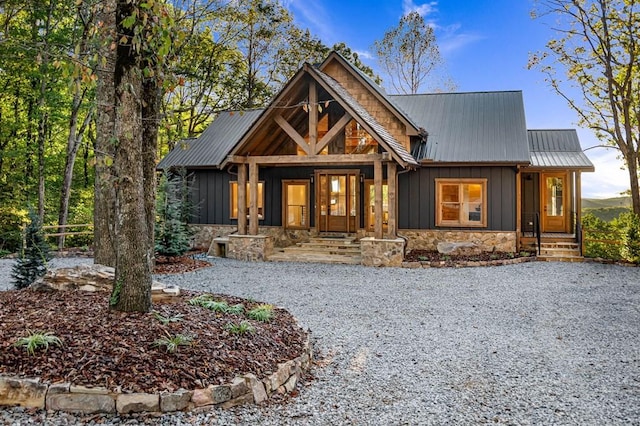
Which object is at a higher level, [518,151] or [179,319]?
[518,151]

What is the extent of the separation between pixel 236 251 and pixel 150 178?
769cm

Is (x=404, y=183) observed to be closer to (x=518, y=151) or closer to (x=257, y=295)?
(x=518, y=151)

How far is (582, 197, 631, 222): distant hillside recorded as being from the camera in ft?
59.3

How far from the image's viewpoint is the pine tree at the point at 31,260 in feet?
24.8

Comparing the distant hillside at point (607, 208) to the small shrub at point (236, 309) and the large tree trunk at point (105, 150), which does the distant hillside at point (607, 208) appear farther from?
the large tree trunk at point (105, 150)

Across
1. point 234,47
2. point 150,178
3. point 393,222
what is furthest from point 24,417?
point 234,47

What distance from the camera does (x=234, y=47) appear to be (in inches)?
909

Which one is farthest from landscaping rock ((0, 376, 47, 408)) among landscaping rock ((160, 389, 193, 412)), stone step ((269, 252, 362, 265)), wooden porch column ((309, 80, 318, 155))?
stone step ((269, 252, 362, 265))

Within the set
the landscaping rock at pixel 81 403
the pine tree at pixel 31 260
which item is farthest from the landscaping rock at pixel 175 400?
the pine tree at pixel 31 260

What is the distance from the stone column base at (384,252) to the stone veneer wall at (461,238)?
2109 mm

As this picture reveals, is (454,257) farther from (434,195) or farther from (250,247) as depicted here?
(250,247)

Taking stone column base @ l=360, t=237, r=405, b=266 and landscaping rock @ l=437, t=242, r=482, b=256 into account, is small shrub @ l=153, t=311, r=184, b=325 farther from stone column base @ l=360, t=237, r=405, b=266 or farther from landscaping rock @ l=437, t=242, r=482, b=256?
landscaping rock @ l=437, t=242, r=482, b=256

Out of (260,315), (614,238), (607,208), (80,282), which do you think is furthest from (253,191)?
(607,208)

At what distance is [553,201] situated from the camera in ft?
50.9
